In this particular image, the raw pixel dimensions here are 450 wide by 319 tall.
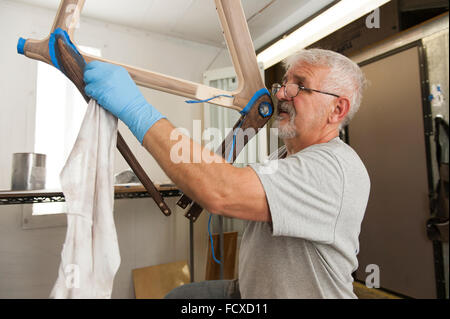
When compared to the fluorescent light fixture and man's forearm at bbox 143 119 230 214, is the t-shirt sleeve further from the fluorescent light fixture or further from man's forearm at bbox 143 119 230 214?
the fluorescent light fixture

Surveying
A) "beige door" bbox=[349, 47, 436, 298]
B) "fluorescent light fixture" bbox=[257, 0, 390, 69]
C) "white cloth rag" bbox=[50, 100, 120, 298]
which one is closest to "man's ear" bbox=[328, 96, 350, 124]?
"white cloth rag" bbox=[50, 100, 120, 298]

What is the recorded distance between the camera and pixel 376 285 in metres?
1.98

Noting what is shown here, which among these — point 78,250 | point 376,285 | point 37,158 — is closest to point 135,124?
point 78,250

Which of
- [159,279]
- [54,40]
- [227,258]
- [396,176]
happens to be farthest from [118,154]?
[396,176]

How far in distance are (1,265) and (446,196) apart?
9.26 feet

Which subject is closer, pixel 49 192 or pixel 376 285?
pixel 49 192

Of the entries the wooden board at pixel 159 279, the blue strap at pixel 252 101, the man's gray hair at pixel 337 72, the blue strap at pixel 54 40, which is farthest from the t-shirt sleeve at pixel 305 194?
the wooden board at pixel 159 279

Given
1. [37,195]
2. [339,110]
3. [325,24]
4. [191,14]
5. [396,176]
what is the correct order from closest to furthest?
[339,110], [37,195], [325,24], [396,176], [191,14]

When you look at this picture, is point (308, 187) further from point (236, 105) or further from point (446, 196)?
point (446, 196)

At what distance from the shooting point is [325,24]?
1.56m

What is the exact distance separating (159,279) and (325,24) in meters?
A: 2.16

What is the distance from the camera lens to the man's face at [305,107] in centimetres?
86

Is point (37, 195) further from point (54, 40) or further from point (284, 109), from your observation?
point (284, 109)

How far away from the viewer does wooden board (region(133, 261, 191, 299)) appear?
2078 mm
